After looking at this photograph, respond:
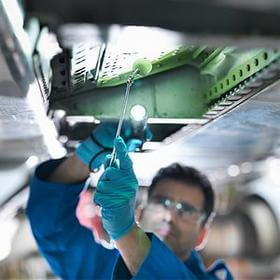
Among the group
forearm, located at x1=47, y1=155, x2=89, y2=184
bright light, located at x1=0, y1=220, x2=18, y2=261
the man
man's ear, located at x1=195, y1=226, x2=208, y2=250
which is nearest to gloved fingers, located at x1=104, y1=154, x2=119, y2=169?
the man

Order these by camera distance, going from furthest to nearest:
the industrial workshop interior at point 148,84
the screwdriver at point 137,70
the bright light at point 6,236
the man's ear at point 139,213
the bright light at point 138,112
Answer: the bright light at point 6,236, the man's ear at point 139,213, the bright light at point 138,112, the screwdriver at point 137,70, the industrial workshop interior at point 148,84

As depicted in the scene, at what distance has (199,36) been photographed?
0.61 meters

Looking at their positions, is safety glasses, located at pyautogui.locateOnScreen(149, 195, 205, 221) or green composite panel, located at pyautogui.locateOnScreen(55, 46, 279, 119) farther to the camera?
safety glasses, located at pyautogui.locateOnScreen(149, 195, 205, 221)

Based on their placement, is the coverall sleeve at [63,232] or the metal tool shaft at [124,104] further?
the coverall sleeve at [63,232]

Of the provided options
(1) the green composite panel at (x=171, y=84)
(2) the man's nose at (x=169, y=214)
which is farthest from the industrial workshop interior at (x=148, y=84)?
(2) the man's nose at (x=169, y=214)

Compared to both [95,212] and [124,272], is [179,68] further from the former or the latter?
[124,272]

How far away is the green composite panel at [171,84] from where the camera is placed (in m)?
0.85

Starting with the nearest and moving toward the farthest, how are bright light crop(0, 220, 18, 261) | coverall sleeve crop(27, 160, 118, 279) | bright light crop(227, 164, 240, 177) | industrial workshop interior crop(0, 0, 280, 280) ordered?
industrial workshop interior crop(0, 0, 280, 280) → coverall sleeve crop(27, 160, 118, 279) → bright light crop(227, 164, 240, 177) → bright light crop(0, 220, 18, 261)

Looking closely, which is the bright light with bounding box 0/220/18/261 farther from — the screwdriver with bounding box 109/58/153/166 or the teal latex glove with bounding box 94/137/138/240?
the screwdriver with bounding box 109/58/153/166

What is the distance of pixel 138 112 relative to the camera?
97 centimetres

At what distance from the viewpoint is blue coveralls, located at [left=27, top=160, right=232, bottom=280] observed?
1119 mm

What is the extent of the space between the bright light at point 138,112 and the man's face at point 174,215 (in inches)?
8.8

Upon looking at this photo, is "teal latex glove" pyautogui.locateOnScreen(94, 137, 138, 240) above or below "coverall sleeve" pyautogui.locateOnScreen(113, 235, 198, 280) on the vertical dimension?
above

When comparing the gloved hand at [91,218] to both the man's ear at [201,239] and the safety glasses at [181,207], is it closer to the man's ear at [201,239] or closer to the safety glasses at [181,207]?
the safety glasses at [181,207]
